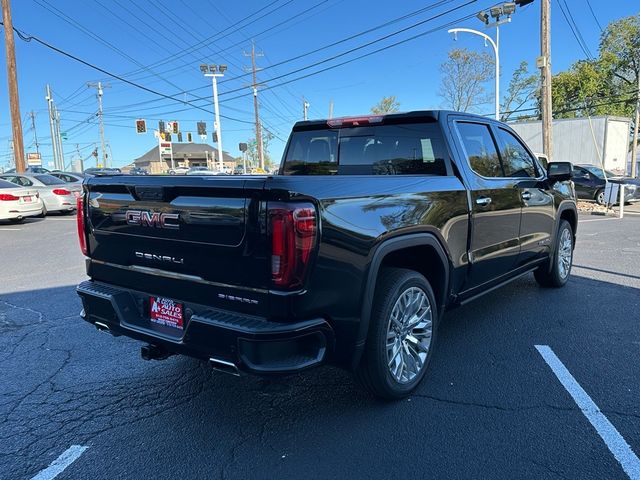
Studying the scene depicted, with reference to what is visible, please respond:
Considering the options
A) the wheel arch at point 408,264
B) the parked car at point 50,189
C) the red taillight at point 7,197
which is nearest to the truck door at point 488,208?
the wheel arch at point 408,264

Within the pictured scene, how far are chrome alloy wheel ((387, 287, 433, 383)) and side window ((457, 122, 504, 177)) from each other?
1.38 meters

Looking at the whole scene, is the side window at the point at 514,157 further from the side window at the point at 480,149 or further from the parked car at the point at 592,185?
the parked car at the point at 592,185

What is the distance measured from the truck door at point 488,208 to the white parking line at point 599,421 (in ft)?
2.95

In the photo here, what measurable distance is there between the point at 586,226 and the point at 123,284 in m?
12.6

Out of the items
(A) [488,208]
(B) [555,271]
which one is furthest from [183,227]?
(B) [555,271]

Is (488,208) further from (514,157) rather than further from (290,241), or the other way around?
(290,241)

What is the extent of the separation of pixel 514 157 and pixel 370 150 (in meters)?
1.68

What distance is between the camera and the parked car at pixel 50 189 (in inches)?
618

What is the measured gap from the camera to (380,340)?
2.90 meters

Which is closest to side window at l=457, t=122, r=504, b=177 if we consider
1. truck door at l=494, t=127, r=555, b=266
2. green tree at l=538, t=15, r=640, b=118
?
truck door at l=494, t=127, r=555, b=266

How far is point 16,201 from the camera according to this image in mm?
13672

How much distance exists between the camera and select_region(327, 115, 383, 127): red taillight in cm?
412

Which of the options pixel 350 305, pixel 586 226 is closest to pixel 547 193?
pixel 350 305

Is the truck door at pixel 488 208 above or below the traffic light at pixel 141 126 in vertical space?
below
